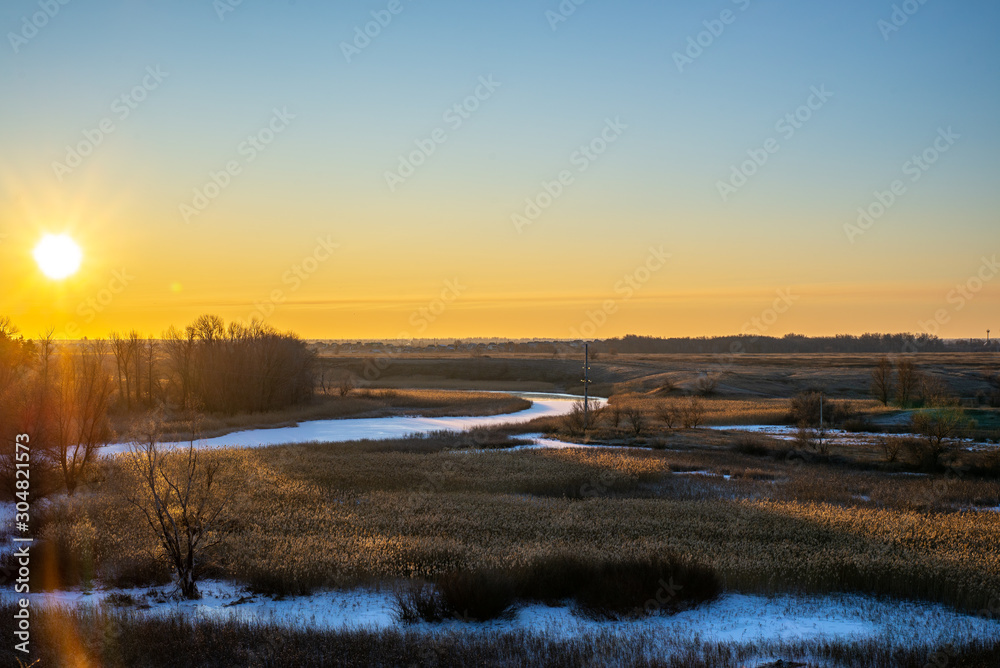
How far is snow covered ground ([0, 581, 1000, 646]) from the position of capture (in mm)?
9320

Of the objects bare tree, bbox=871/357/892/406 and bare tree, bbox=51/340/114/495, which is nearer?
bare tree, bbox=51/340/114/495

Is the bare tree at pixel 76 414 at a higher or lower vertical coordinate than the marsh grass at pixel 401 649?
higher

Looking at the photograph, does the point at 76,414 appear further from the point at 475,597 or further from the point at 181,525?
the point at 475,597

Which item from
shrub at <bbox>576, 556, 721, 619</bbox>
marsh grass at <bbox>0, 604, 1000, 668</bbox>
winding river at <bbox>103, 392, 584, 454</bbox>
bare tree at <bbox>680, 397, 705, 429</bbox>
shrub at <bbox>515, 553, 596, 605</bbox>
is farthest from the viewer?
bare tree at <bbox>680, 397, 705, 429</bbox>

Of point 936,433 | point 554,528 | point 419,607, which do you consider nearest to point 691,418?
point 936,433

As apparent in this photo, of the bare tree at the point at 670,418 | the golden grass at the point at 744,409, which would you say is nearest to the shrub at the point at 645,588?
the bare tree at the point at 670,418

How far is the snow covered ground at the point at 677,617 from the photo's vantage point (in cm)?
932

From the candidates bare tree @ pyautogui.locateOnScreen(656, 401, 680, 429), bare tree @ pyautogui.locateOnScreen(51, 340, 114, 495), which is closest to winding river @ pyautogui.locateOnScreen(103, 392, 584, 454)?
bare tree @ pyautogui.locateOnScreen(51, 340, 114, 495)

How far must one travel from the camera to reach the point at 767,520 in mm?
17031

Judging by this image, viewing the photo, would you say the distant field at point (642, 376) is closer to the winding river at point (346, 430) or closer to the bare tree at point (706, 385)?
the bare tree at point (706, 385)

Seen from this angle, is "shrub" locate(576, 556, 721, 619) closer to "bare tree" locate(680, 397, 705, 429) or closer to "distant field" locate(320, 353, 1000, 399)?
"bare tree" locate(680, 397, 705, 429)

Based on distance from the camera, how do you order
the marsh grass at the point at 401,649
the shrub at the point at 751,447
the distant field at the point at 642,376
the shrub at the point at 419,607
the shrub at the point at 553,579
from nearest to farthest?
the marsh grass at the point at 401,649 → the shrub at the point at 419,607 → the shrub at the point at 553,579 → the shrub at the point at 751,447 → the distant field at the point at 642,376

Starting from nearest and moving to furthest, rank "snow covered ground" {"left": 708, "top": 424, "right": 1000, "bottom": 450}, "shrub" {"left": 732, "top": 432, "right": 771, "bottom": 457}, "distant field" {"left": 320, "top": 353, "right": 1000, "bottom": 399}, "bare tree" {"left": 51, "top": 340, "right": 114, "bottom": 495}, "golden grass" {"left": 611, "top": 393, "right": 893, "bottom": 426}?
"bare tree" {"left": 51, "top": 340, "right": 114, "bottom": 495} → "shrub" {"left": 732, "top": 432, "right": 771, "bottom": 457} → "snow covered ground" {"left": 708, "top": 424, "right": 1000, "bottom": 450} → "golden grass" {"left": 611, "top": 393, "right": 893, "bottom": 426} → "distant field" {"left": 320, "top": 353, "right": 1000, "bottom": 399}

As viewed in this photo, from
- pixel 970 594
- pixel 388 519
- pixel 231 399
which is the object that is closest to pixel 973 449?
pixel 970 594
